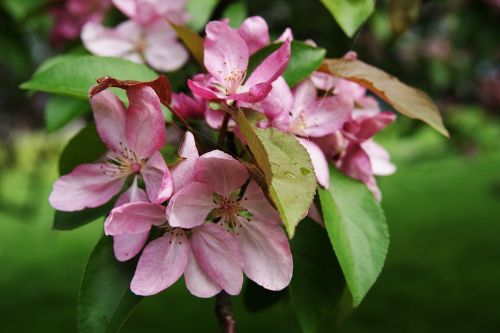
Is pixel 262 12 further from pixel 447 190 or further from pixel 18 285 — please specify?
pixel 447 190

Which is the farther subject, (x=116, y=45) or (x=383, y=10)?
(x=383, y=10)

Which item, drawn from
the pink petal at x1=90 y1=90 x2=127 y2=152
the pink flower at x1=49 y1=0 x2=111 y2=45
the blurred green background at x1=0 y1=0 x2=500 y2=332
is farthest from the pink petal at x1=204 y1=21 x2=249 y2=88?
A: the pink flower at x1=49 y1=0 x2=111 y2=45

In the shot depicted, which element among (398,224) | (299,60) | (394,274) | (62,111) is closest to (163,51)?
(62,111)

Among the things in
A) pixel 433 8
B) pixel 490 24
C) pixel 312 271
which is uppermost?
pixel 312 271

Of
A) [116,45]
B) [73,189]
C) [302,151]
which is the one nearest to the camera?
[302,151]

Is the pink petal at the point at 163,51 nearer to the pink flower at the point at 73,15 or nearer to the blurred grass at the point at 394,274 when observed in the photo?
the pink flower at the point at 73,15

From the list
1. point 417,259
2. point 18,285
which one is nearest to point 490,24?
point 417,259

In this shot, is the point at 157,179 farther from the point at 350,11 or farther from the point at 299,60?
the point at 350,11
